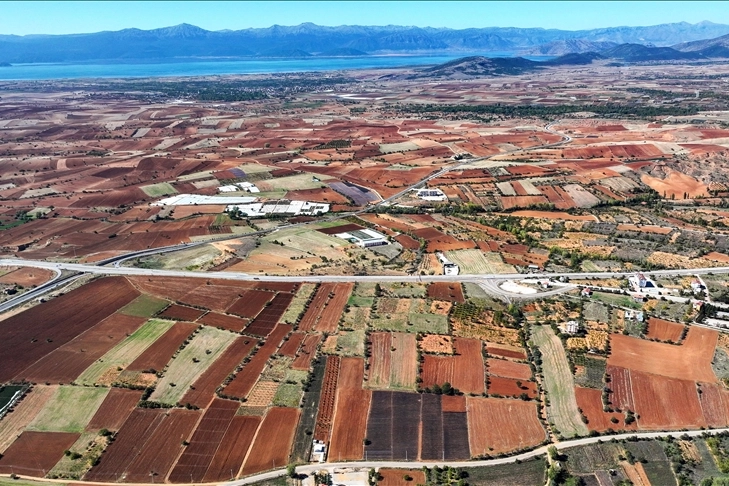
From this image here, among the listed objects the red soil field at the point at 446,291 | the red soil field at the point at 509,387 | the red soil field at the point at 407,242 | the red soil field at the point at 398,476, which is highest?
the red soil field at the point at 407,242

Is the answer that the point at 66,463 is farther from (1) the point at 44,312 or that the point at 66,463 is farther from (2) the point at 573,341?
(2) the point at 573,341

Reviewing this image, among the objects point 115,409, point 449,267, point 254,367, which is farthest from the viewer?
point 449,267

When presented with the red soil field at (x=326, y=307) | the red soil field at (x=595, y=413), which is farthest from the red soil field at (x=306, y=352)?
the red soil field at (x=595, y=413)

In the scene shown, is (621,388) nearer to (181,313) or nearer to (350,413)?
(350,413)

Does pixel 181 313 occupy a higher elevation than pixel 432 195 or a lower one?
lower

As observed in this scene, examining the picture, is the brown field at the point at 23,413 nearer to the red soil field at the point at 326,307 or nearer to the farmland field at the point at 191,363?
the farmland field at the point at 191,363

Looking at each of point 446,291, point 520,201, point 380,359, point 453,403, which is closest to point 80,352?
point 380,359

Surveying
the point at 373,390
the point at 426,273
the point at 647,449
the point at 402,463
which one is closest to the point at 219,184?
the point at 426,273
